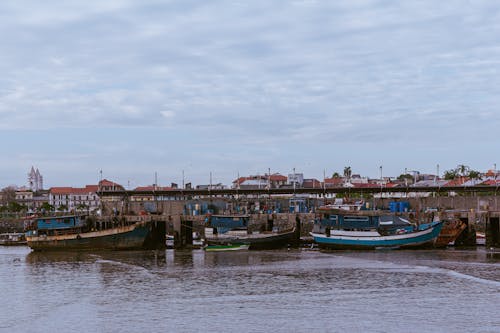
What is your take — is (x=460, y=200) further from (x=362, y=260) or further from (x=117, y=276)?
(x=117, y=276)

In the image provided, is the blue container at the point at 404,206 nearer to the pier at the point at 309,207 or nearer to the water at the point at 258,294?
the pier at the point at 309,207

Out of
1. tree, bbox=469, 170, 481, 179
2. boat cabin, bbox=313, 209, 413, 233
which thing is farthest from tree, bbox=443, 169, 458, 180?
boat cabin, bbox=313, 209, 413, 233

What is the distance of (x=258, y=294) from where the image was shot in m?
44.6

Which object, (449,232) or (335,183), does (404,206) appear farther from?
(335,183)

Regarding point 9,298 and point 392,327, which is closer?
point 392,327

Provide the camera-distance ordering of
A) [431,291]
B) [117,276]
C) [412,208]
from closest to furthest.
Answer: [431,291] < [117,276] < [412,208]

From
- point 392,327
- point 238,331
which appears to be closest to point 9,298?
point 238,331

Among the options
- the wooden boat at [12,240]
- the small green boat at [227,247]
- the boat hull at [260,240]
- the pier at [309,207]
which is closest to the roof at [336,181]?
the pier at [309,207]

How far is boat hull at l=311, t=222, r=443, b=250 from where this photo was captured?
74.9 meters

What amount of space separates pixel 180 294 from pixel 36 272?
802 inches

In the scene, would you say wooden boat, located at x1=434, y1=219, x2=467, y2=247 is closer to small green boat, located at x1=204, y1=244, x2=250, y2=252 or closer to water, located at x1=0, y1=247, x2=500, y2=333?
water, located at x1=0, y1=247, x2=500, y2=333

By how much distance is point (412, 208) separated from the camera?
96062 millimetres

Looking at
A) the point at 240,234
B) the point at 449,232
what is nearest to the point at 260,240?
the point at 240,234

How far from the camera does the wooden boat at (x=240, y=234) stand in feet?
263
